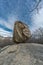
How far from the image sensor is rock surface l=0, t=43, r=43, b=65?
5.42 feet

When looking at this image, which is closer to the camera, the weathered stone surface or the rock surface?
the rock surface

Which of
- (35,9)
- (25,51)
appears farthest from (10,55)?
(35,9)

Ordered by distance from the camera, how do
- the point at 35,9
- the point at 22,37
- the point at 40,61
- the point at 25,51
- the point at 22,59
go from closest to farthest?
the point at 40,61, the point at 22,59, the point at 25,51, the point at 22,37, the point at 35,9

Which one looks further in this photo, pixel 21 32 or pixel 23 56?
pixel 21 32

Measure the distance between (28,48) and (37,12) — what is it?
202 centimetres

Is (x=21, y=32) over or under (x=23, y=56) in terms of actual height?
over

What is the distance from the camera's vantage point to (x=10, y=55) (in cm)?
189

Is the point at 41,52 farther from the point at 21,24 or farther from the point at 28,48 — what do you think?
the point at 21,24

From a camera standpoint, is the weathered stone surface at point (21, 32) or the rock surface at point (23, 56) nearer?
the rock surface at point (23, 56)

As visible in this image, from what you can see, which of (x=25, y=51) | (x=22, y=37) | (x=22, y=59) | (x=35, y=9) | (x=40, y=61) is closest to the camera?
(x=40, y=61)

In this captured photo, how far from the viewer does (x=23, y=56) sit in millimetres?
1788

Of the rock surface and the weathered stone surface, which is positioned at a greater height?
the weathered stone surface

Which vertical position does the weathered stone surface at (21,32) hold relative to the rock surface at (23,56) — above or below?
above

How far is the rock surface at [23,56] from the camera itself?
165cm
